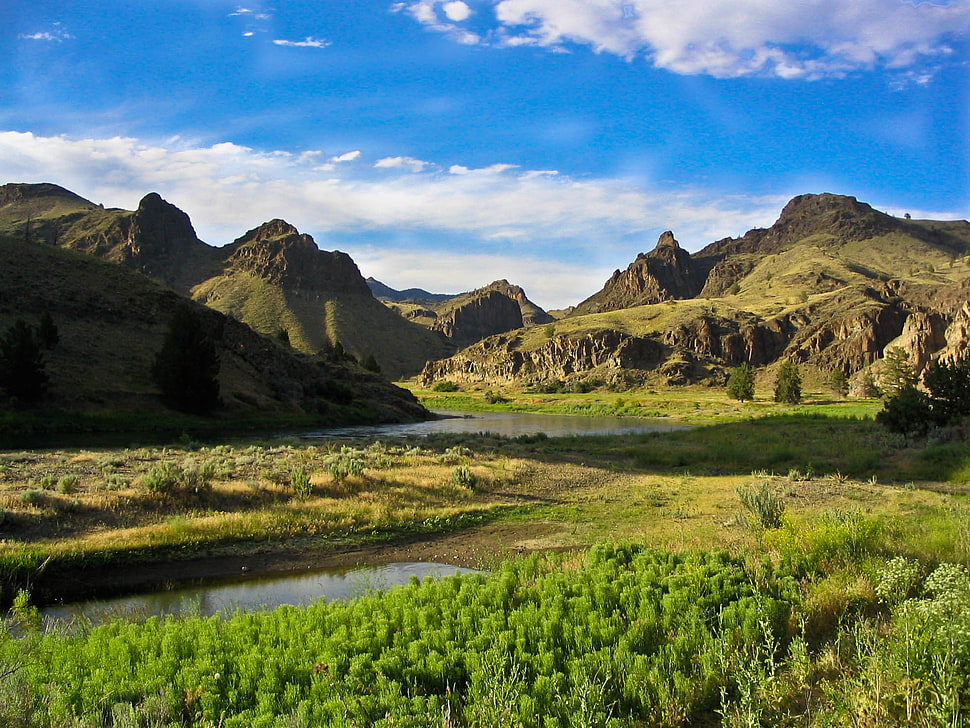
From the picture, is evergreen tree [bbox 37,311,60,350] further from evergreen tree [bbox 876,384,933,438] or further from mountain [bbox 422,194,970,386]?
mountain [bbox 422,194,970,386]

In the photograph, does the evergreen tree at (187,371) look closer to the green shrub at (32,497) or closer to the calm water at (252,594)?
the green shrub at (32,497)

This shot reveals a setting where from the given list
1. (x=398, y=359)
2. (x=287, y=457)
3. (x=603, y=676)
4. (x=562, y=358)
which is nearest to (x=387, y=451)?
(x=287, y=457)

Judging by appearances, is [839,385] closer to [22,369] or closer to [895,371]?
[895,371]

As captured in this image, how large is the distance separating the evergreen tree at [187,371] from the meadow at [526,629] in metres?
34.2

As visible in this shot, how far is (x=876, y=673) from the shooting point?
213 inches

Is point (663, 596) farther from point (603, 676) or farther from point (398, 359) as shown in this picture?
point (398, 359)

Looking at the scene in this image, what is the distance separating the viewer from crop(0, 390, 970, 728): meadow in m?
5.79

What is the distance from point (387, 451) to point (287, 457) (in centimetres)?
552

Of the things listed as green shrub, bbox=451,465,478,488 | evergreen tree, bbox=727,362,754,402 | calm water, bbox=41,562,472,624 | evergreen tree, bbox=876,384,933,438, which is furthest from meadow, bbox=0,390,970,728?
evergreen tree, bbox=727,362,754,402

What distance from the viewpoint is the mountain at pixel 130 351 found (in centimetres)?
4784

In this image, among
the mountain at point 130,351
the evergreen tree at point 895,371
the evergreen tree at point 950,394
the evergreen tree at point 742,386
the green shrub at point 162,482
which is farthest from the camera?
the evergreen tree at point 742,386

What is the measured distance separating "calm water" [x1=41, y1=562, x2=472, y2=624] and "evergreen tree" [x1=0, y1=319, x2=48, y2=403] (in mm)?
38276

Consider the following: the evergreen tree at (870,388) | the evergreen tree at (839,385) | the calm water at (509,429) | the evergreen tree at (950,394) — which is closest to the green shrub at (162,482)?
the calm water at (509,429)

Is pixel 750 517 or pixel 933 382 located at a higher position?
pixel 933 382
